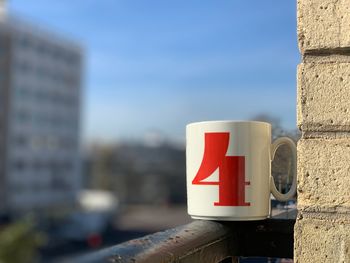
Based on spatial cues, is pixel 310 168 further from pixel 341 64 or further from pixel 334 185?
pixel 341 64

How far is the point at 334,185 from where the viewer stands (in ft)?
4.15

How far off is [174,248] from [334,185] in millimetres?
378

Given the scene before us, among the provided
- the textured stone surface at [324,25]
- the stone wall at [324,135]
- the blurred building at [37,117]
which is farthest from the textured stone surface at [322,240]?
the blurred building at [37,117]

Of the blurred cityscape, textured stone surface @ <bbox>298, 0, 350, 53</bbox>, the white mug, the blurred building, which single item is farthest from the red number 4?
the blurred building

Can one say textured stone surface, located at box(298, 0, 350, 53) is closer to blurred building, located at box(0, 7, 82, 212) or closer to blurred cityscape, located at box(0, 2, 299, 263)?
blurred cityscape, located at box(0, 2, 299, 263)

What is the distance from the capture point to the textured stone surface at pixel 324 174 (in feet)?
4.14

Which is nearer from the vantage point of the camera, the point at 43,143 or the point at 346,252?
the point at 346,252

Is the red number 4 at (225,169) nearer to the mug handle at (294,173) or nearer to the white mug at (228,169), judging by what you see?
the white mug at (228,169)

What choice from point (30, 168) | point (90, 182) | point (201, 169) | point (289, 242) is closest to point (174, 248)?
point (201, 169)

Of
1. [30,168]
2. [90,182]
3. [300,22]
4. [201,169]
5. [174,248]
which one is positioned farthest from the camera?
[90,182]

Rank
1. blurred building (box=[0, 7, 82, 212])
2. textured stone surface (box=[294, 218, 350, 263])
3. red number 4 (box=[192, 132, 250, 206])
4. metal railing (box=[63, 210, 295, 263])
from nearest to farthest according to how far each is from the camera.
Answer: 1. metal railing (box=[63, 210, 295, 263])
2. textured stone surface (box=[294, 218, 350, 263])
3. red number 4 (box=[192, 132, 250, 206])
4. blurred building (box=[0, 7, 82, 212])

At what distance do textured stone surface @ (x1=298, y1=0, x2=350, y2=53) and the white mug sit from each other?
0.25m

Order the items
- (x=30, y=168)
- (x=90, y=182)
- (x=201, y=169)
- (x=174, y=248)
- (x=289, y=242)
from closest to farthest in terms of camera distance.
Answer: (x=174, y=248)
(x=201, y=169)
(x=289, y=242)
(x=30, y=168)
(x=90, y=182)

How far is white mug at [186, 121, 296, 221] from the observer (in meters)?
1.41
